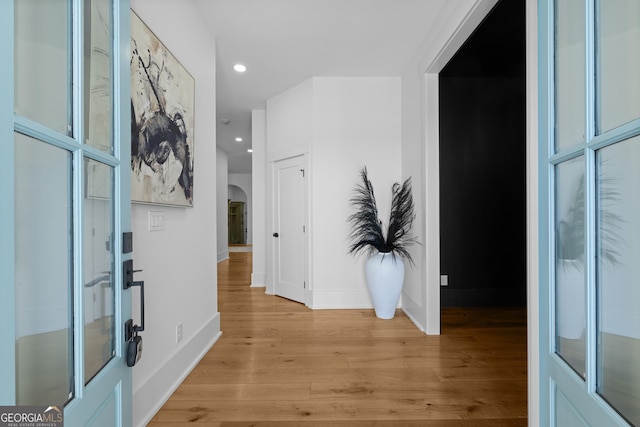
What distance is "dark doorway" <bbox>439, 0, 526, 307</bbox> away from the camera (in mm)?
3787

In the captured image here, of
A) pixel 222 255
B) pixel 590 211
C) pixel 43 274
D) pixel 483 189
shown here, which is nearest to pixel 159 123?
pixel 43 274

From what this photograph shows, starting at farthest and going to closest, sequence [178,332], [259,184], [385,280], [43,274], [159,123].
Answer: [259,184] < [385,280] < [178,332] < [159,123] < [43,274]

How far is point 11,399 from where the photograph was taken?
0.57 metres

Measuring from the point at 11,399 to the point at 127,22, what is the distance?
1.16 meters

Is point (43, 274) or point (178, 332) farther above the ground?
point (43, 274)

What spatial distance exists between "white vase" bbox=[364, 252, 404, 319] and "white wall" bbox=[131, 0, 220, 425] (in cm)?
172

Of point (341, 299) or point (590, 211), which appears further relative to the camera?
point (341, 299)

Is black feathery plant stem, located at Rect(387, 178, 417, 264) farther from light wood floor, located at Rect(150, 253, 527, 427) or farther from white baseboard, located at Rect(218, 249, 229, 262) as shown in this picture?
white baseboard, located at Rect(218, 249, 229, 262)

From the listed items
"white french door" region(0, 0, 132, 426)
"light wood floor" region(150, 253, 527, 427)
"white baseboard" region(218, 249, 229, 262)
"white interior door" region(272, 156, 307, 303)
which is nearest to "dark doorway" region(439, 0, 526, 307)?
"light wood floor" region(150, 253, 527, 427)

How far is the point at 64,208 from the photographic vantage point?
0.80m

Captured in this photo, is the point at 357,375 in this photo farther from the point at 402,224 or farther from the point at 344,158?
the point at 344,158

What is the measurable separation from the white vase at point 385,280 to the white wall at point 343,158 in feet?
1.42

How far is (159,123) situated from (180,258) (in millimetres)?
936

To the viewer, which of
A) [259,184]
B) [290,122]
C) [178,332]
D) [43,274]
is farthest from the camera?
[259,184]
